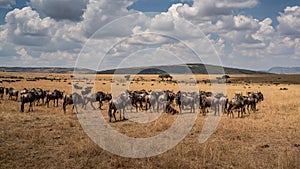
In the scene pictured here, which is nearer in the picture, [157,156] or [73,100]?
[157,156]

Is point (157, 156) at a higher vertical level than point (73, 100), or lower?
lower

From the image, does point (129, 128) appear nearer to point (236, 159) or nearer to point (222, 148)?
point (222, 148)

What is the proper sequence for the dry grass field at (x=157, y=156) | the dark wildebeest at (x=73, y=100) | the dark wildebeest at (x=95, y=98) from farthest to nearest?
the dark wildebeest at (x=95, y=98)
the dark wildebeest at (x=73, y=100)
the dry grass field at (x=157, y=156)

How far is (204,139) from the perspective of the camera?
14227 mm

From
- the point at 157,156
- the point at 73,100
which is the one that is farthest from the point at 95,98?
the point at 157,156

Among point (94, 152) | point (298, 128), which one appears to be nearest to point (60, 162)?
point (94, 152)

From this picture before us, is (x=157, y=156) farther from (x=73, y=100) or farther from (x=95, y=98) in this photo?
(x=95, y=98)

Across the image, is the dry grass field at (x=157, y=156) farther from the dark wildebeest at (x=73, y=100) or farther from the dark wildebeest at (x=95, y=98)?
the dark wildebeest at (x=95, y=98)

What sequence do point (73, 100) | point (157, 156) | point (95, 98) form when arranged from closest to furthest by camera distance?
point (157, 156)
point (73, 100)
point (95, 98)

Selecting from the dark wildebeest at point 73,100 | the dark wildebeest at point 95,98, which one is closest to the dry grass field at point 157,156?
the dark wildebeest at point 73,100

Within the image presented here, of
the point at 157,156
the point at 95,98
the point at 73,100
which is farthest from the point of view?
the point at 95,98

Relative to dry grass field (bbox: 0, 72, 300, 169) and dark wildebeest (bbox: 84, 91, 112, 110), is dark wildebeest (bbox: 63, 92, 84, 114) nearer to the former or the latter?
dark wildebeest (bbox: 84, 91, 112, 110)

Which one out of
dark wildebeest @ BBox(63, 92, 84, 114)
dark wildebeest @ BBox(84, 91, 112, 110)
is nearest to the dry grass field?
dark wildebeest @ BBox(63, 92, 84, 114)

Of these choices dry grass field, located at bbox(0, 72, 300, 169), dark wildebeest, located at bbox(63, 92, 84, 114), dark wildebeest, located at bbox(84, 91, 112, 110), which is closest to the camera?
dry grass field, located at bbox(0, 72, 300, 169)
